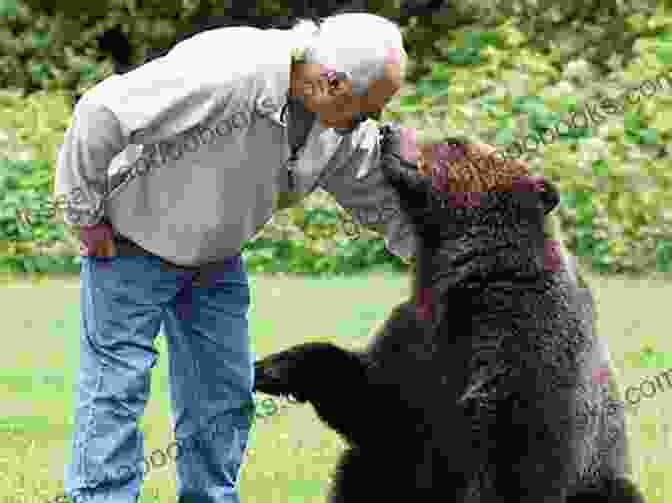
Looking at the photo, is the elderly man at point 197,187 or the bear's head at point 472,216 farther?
the bear's head at point 472,216

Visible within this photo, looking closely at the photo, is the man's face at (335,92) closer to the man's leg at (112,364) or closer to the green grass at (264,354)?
the man's leg at (112,364)

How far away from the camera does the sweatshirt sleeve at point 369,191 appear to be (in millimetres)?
5125

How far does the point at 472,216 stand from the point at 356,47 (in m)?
0.83

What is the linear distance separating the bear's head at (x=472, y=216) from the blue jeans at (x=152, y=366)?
64 cm

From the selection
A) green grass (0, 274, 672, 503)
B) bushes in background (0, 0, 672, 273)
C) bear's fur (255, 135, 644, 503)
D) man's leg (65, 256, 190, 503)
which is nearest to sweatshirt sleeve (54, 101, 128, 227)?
man's leg (65, 256, 190, 503)

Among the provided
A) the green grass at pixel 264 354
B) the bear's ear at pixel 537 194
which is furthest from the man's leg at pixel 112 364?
the bear's ear at pixel 537 194

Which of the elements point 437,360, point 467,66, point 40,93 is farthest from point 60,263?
point 437,360

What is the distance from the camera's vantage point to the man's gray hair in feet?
14.9

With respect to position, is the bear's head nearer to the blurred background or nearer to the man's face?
the man's face

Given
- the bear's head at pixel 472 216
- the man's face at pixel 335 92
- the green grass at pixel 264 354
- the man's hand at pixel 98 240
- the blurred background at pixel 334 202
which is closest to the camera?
the man's face at pixel 335 92

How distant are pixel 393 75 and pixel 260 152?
477 mm

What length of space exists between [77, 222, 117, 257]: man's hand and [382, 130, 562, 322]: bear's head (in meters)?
0.97

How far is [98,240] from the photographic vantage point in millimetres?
4770

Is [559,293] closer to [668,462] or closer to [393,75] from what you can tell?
[393,75]
